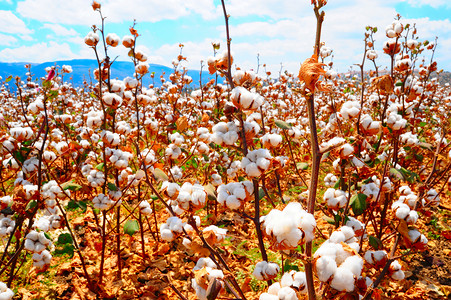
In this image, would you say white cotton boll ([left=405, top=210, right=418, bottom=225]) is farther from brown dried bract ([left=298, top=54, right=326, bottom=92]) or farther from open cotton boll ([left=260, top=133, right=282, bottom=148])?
brown dried bract ([left=298, top=54, right=326, bottom=92])

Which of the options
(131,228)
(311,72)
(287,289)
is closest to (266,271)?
(287,289)

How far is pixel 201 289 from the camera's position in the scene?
4.04 ft

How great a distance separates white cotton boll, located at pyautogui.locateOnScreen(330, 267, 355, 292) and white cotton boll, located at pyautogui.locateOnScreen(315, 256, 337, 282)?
16mm

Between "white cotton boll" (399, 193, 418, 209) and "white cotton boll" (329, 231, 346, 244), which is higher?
"white cotton boll" (329, 231, 346, 244)

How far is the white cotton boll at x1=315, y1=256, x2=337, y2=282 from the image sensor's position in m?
0.79

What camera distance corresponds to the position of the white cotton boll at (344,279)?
0.77 metres

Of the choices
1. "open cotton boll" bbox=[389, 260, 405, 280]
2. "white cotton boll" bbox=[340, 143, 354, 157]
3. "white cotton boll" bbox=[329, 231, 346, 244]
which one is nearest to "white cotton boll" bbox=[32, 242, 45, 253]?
"white cotton boll" bbox=[329, 231, 346, 244]

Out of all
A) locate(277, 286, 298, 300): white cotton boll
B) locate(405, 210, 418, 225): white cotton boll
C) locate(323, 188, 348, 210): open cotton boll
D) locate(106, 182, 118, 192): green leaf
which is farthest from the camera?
locate(106, 182, 118, 192): green leaf

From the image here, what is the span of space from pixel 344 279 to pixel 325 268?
0.19 ft

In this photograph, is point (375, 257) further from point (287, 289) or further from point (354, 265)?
point (354, 265)

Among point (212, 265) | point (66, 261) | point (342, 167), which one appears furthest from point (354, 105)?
point (66, 261)

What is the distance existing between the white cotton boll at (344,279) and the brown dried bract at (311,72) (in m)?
0.55

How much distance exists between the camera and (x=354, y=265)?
0.80 metres

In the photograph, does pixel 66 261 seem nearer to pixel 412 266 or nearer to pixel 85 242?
pixel 85 242
